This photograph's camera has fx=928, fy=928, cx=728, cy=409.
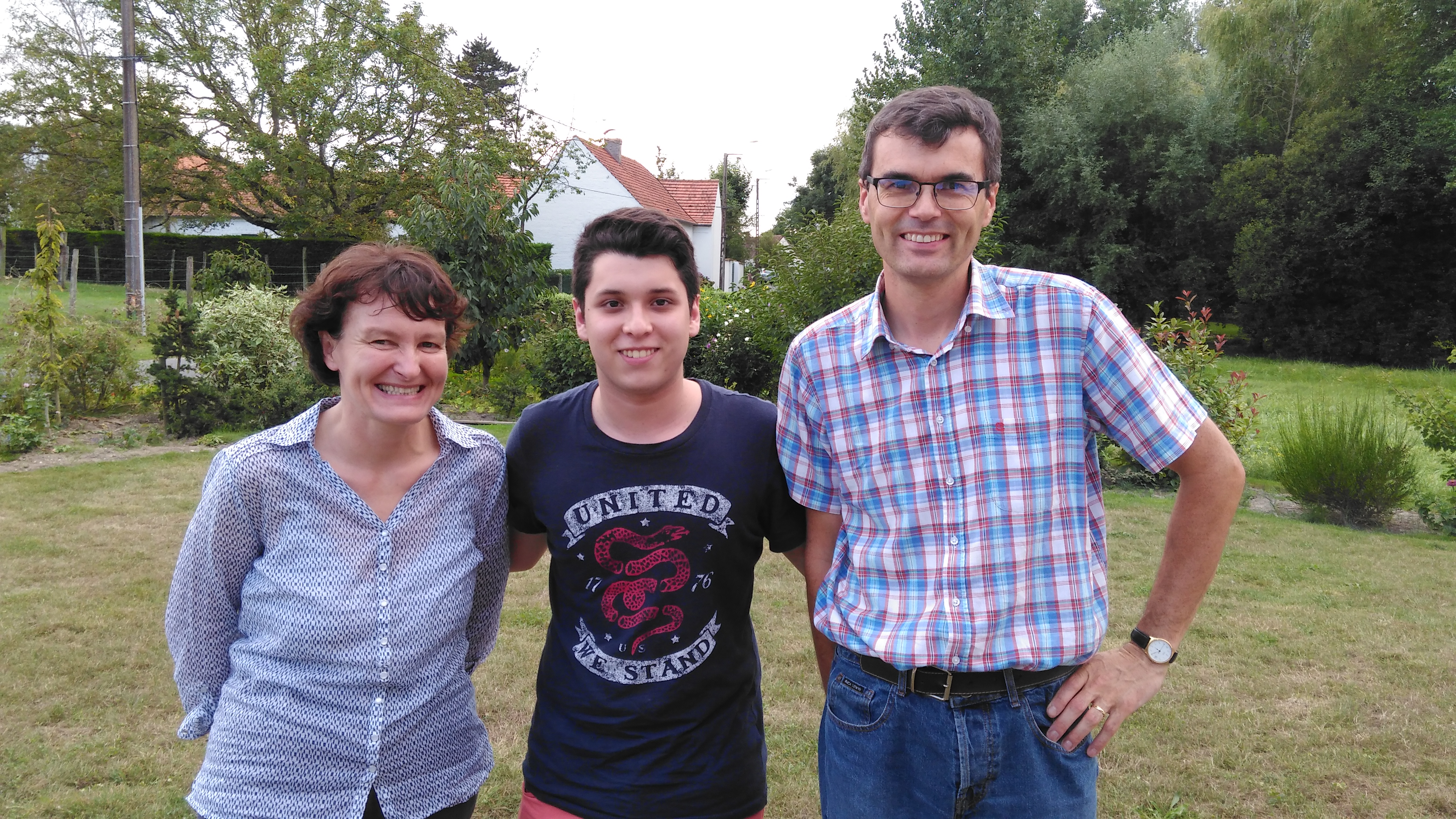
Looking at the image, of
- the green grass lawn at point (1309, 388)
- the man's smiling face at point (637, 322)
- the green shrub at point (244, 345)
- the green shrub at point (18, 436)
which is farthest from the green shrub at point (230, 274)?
the man's smiling face at point (637, 322)

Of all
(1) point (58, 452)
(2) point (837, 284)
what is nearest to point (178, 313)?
(1) point (58, 452)

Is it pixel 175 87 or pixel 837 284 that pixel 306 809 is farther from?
pixel 175 87

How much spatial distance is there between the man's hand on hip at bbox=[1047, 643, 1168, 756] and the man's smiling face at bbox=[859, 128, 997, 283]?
0.86 metres

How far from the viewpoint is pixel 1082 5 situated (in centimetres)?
3516

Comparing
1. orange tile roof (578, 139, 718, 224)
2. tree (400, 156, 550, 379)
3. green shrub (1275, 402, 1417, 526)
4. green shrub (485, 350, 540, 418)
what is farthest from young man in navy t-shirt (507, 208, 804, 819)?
orange tile roof (578, 139, 718, 224)

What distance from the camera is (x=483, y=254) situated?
12.4m

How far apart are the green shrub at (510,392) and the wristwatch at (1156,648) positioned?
984cm

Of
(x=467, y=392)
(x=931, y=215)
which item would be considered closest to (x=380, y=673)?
(x=931, y=215)

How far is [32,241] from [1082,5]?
3688cm

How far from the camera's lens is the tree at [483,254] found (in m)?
12.3

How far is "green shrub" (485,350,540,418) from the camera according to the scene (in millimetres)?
11570

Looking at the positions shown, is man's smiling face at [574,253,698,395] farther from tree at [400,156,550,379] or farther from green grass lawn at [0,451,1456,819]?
tree at [400,156,550,379]

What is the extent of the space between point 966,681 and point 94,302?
961 inches

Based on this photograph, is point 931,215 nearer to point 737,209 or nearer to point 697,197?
point 697,197
